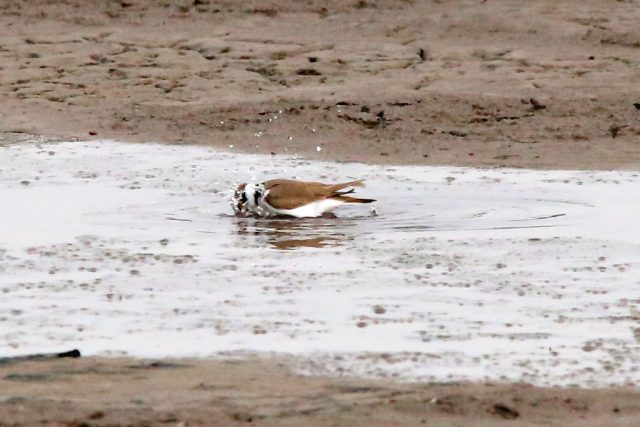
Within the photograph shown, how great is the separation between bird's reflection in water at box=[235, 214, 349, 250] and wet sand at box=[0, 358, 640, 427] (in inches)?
126

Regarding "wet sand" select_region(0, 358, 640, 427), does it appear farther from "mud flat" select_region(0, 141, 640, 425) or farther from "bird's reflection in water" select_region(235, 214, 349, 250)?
"bird's reflection in water" select_region(235, 214, 349, 250)

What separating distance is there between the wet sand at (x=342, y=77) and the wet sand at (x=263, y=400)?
266 inches

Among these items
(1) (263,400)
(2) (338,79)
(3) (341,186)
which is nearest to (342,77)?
(2) (338,79)

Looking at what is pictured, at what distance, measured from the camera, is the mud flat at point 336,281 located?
260 inches

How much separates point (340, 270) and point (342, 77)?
22.0ft

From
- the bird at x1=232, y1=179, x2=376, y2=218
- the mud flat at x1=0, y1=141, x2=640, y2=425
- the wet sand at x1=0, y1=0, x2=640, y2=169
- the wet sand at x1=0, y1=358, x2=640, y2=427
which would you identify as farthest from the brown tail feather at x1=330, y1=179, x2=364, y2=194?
the wet sand at x1=0, y1=358, x2=640, y2=427

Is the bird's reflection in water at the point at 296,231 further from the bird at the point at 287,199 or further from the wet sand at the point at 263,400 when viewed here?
the wet sand at the point at 263,400

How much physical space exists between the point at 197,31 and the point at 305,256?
7831mm

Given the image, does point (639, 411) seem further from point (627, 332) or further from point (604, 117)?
point (604, 117)

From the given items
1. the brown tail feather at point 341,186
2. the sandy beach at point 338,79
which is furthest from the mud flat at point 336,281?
the sandy beach at point 338,79

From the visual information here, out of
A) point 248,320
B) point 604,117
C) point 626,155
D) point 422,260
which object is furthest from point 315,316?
point 604,117

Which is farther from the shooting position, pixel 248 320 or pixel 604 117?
pixel 604 117

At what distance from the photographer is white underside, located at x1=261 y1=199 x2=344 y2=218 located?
→ 10703 millimetres

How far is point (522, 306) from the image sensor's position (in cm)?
794
